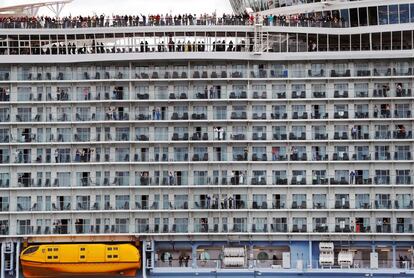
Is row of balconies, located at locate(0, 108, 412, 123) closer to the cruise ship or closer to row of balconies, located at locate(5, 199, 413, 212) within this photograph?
the cruise ship

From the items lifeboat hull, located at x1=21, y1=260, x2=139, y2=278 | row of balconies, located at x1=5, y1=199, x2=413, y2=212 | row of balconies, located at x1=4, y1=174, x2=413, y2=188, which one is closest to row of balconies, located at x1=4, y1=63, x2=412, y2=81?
row of balconies, located at x1=4, y1=174, x2=413, y2=188

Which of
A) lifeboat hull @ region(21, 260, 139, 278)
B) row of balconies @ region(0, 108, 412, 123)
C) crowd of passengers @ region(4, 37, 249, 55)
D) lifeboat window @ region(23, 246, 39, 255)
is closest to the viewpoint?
lifeboat hull @ region(21, 260, 139, 278)

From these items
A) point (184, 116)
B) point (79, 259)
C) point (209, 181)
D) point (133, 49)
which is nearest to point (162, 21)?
point (133, 49)

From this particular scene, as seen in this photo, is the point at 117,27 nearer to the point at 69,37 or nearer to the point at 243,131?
the point at 69,37

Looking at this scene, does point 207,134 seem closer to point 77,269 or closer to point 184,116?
point 184,116

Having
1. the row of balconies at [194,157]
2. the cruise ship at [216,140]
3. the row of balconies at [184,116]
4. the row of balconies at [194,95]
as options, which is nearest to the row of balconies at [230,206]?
the cruise ship at [216,140]

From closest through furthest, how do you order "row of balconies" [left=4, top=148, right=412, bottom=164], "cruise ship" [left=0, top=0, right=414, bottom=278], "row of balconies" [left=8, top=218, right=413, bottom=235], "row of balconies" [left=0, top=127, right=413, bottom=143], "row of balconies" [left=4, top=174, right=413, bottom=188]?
"row of balconies" [left=8, top=218, right=413, bottom=235] < "cruise ship" [left=0, top=0, right=414, bottom=278] < "row of balconies" [left=4, top=174, right=413, bottom=188] < "row of balconies" [left=4, top=148, right=412, bottom=164] < "row of balconies" [left=0, top=127, right=413, bottom=143]

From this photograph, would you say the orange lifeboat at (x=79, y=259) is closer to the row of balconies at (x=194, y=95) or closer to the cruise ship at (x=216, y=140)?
the cruise ship at (x=216, y=140)
